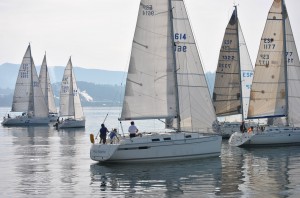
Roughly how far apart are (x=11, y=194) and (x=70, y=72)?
7111 cm

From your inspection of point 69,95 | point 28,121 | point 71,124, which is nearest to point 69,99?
point 69,95

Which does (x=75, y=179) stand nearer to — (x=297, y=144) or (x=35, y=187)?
(x=35, y=187)

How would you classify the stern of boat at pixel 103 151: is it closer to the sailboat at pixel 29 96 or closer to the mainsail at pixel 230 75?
the mainsail at pixel 230 75

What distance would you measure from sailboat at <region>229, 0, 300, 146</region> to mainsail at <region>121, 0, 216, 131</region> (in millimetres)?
12962

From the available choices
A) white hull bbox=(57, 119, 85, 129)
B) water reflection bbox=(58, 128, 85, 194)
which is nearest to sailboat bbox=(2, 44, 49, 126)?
white hull bbox=(57, 119, 85, 129)

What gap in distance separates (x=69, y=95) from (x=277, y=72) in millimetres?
51577

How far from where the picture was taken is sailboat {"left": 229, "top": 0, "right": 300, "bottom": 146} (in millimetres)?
52812

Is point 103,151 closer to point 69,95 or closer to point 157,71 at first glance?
point 157,71

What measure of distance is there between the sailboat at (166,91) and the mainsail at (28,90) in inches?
2622

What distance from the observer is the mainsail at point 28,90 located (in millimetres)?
105000

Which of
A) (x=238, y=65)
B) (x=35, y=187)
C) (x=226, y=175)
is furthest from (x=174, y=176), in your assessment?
(x=238, y=65)

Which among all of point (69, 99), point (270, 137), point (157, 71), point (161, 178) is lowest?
point (161, 178)

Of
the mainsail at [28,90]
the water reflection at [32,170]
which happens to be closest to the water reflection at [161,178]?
the water reflection at [32,170]

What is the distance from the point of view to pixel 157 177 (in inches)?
1299
